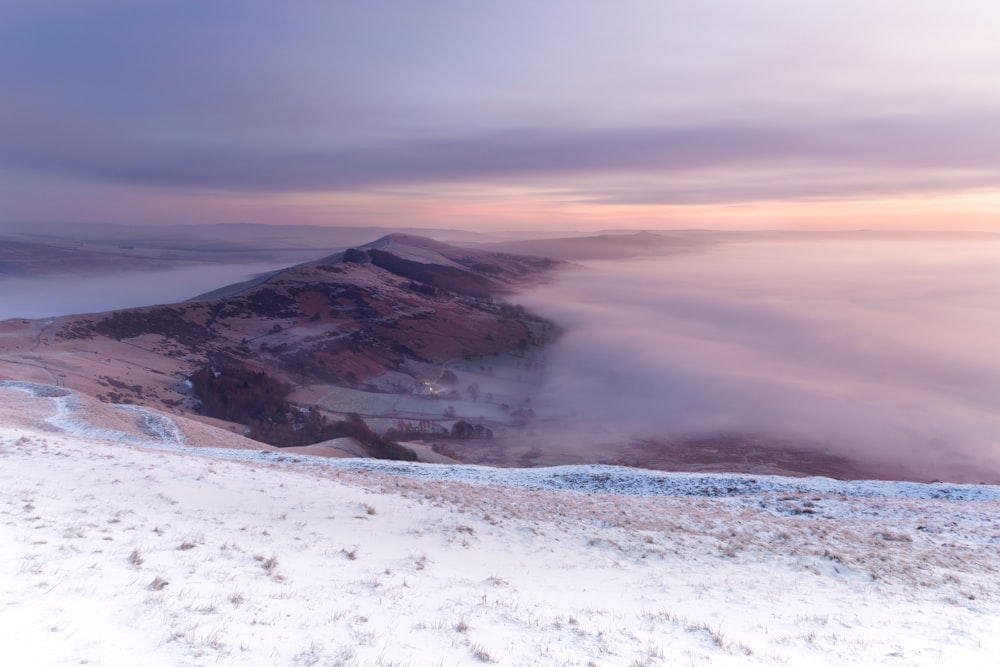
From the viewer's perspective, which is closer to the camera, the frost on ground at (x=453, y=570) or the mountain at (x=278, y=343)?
the frost on ground at (x=453, y=570)

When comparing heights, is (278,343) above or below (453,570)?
below

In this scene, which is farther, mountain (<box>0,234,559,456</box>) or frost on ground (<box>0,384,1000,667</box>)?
mountain (<box>0,234,559,456</box>)

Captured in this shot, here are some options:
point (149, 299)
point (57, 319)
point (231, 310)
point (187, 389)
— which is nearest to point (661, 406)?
point (187, 389)

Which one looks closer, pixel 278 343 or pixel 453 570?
pixel 453 570

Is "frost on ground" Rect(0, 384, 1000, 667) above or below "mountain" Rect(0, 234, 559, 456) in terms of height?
above
